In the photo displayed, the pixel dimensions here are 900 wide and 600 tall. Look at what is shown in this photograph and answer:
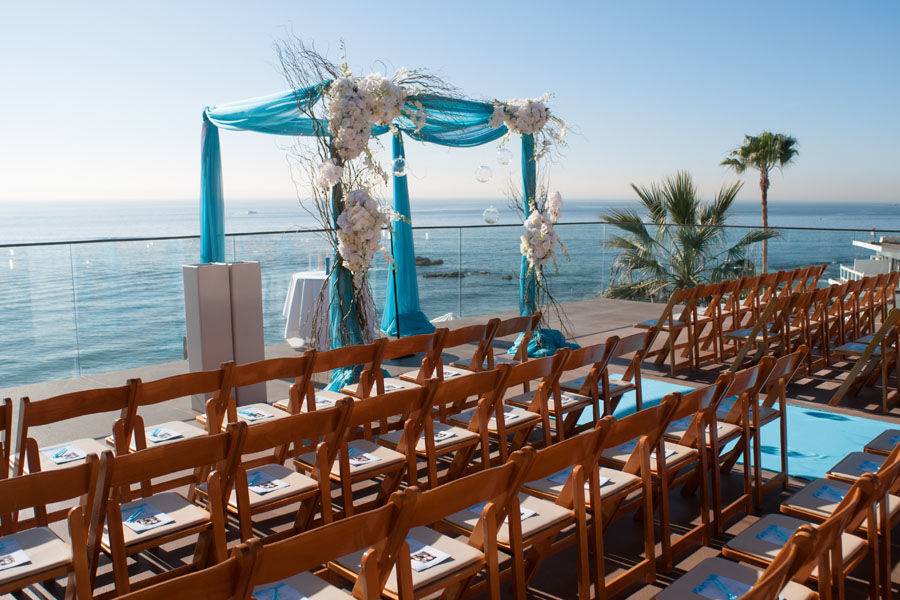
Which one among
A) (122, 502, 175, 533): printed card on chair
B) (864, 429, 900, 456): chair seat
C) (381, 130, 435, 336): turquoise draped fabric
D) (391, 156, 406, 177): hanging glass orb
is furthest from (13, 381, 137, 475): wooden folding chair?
(381, 130, 435, 336): turquoise draped fabric

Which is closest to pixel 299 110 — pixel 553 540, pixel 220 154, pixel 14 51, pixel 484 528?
pixel 220 154

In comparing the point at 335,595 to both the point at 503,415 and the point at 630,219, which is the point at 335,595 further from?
the point at 630,219

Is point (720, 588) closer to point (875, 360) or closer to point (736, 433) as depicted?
point (736, 433)

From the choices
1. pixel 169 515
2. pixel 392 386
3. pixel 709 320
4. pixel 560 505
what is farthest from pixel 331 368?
pixel 709 320

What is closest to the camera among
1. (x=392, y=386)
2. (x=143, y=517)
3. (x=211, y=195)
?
(x=143, y=517)

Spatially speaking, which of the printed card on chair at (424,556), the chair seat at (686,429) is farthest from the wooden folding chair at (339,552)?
the chair seat at (686,429)

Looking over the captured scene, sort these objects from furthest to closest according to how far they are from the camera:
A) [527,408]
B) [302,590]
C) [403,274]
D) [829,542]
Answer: [403,274]
[527,408]
[302,590]
[829,542]

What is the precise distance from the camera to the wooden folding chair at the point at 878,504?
102 inches

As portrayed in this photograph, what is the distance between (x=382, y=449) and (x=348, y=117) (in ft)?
9.33

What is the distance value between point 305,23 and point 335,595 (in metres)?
4.51

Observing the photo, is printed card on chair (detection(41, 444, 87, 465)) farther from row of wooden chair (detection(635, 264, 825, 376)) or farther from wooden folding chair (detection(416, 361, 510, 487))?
row of wooden chair (detection(635, 264, 825, 376))

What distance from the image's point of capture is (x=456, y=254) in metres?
9.88

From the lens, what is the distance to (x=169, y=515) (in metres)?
2.78

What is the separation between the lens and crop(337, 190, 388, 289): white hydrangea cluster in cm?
555
